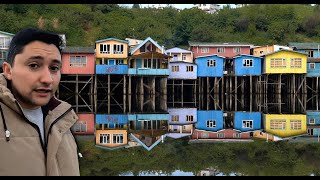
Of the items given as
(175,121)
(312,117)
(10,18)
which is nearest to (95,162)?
(175,121)

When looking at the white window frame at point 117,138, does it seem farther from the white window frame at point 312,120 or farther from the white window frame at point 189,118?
the white window frame at point 312,120

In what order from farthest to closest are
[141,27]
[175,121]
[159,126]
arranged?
[141,27], [175,121], [159,126]

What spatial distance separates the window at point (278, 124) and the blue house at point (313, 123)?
3.32ft

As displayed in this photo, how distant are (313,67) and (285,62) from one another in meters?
2.51

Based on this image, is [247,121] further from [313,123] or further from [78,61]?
[78,61]

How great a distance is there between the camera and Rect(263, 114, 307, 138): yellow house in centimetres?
1614

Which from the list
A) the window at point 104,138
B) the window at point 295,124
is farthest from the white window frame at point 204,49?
the window at point 104,138

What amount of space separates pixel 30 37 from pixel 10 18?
53.7 m

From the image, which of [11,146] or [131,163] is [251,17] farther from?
Answer: [11,146]

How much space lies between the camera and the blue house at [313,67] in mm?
33906

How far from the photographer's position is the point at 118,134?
48.5 feet

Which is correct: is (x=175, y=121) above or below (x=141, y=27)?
below

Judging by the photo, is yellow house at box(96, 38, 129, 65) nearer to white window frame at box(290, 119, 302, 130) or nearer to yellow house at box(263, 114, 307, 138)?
yellow house at box(263, 114, 307, 138)

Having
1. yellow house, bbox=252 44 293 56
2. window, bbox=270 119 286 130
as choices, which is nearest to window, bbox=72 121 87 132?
window, bbox=270 119 286 130
